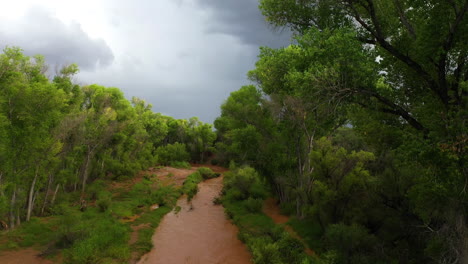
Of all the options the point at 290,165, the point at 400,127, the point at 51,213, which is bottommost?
the point at 51,213

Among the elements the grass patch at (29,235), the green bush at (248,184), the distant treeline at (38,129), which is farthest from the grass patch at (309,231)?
the distant treeline at (38,129)

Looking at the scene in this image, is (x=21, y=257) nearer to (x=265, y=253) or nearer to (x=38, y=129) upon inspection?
(x=38, y=129)

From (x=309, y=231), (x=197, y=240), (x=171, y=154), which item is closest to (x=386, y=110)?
(x=309, y=231)

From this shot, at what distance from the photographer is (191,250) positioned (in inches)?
Result: 655

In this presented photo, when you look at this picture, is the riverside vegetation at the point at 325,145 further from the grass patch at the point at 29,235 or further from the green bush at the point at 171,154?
the green bush at the point at 171,154

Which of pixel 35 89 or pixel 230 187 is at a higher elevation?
pixel 35 89

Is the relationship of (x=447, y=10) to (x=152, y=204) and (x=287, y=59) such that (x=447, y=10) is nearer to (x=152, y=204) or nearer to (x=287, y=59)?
(x=287, y=59)

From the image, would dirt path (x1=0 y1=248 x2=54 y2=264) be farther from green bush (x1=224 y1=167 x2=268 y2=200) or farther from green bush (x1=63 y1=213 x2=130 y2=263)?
green bush (x1=224 y1=167 x2=268 y2=200)

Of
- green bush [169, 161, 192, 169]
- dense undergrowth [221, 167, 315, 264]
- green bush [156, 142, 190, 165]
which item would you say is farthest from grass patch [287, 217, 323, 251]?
green bush [156, 142, 190, 165]

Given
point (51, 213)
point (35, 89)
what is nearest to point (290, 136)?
point (35, 89)

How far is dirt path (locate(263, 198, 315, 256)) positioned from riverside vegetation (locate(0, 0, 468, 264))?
53 cm

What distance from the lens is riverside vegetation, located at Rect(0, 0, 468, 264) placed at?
8844 millimetres

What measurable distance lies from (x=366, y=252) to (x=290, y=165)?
10.9 meters

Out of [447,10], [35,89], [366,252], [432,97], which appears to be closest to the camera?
[447,10]
